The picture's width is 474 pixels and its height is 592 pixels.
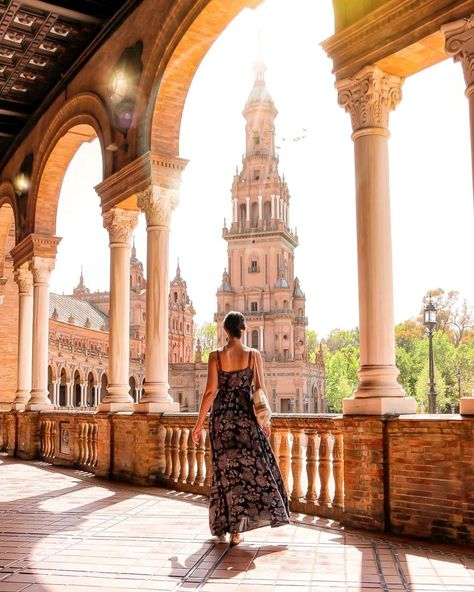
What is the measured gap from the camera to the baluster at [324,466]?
7766 mm

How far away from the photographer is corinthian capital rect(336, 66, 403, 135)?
302 inches

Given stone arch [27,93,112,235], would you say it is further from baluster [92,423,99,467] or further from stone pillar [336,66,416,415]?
stone pillar [336,66,416,415]

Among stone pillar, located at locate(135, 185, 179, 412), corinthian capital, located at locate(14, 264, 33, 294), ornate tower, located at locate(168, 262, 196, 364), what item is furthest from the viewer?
ornate tower, located at locate(168, 262, 196, 364)

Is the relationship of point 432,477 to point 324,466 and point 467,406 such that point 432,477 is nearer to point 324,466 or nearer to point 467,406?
point 467,406

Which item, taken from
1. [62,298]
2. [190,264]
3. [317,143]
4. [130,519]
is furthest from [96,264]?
[130,519]

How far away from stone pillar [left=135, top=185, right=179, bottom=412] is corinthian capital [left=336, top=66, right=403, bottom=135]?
448cm

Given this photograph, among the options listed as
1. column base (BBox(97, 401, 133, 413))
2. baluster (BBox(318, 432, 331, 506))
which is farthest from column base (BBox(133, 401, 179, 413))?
baluster (BBox(318, 432, 331, 506))

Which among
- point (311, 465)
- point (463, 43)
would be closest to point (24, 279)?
point (311, 465)

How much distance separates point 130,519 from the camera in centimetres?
784

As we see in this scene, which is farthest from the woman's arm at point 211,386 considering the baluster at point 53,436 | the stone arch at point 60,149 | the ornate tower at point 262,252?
the ornate tower at point 262,252

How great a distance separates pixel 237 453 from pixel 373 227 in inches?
109

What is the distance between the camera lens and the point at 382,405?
7.12 meters

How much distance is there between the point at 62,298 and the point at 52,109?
72.7 meters

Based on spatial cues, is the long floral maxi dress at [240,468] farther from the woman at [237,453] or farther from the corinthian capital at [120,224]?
the corinthian capital at [120,224]
